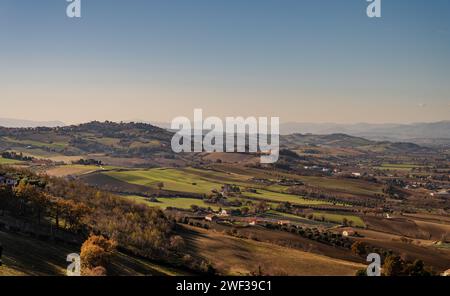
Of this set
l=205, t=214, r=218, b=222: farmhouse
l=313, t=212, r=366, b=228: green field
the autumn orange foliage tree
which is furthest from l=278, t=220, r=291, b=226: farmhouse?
the autumn orange foliage tree

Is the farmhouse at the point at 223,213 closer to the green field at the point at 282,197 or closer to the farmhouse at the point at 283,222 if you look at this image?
the farmhouse at the point at 283,222

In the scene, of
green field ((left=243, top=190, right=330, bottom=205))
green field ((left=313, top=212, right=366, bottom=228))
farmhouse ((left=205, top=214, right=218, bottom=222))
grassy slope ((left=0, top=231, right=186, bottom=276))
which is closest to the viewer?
grassy slope ((left=0, top=231, right=186, bottom=276))

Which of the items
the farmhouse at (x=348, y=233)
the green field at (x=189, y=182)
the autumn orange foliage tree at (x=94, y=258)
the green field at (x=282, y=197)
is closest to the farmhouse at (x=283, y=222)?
the farmhouse at (x=348, y=233)

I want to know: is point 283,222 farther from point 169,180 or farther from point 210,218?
point 169,180

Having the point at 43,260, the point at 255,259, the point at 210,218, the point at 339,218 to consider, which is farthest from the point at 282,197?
the point at 43,260

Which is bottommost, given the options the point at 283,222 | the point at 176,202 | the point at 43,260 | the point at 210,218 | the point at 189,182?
the point at 283,222

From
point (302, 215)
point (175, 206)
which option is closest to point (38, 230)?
point (175, 206)

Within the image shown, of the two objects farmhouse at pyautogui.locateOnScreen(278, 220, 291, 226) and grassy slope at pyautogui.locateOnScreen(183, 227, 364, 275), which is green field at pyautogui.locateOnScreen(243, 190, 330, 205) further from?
grassy slope at pyautogui.locateOnScreen(183, 227, 364, 275)
